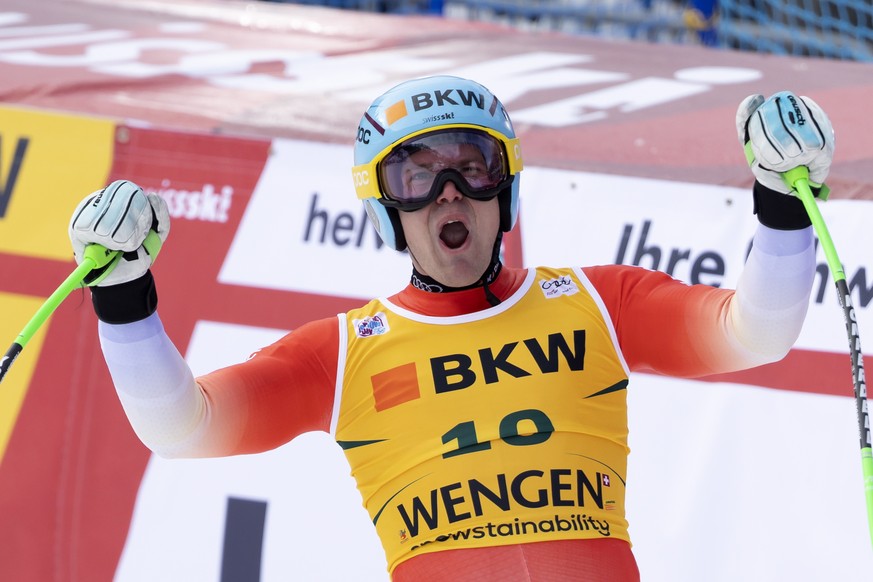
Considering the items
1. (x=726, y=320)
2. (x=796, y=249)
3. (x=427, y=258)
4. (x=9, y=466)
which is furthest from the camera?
(x=9, y=466)

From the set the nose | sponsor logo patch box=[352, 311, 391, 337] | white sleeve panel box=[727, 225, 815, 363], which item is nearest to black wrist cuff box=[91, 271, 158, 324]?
sponsor logo patch box=[352, 311, 391, 337]

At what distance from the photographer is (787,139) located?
2.00 metres

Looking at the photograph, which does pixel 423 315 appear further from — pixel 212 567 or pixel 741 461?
pixel 212 567

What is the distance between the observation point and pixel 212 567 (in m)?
3.65

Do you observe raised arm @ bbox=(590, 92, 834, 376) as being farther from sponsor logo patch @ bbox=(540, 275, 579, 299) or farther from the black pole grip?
the black pole grip

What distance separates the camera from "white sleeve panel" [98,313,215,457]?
2.20 meters

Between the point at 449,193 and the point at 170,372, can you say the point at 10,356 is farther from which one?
the point at 449,193

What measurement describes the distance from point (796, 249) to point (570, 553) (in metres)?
0.65

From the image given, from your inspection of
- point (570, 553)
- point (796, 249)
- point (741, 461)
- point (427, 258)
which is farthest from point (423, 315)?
point (741, 461)

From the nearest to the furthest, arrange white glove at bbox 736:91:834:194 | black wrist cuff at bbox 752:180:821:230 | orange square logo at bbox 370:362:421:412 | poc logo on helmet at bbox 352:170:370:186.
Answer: white glove at bbox 736:91:834:194, black wrist cuff at bbox 752:180:821:230, orange square logo at bbox 370:362:421:412, poc logo on helmet at bbox 352:170:370:186

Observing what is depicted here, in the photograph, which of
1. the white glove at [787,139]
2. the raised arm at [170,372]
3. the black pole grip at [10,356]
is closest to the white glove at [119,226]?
the raised arm at [170,372]

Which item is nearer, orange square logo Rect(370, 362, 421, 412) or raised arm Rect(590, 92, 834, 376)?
raised arm Rect(590, 92, 834, 376)

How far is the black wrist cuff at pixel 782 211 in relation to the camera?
211 centimetres

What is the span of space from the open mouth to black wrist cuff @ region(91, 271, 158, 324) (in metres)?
0.57
